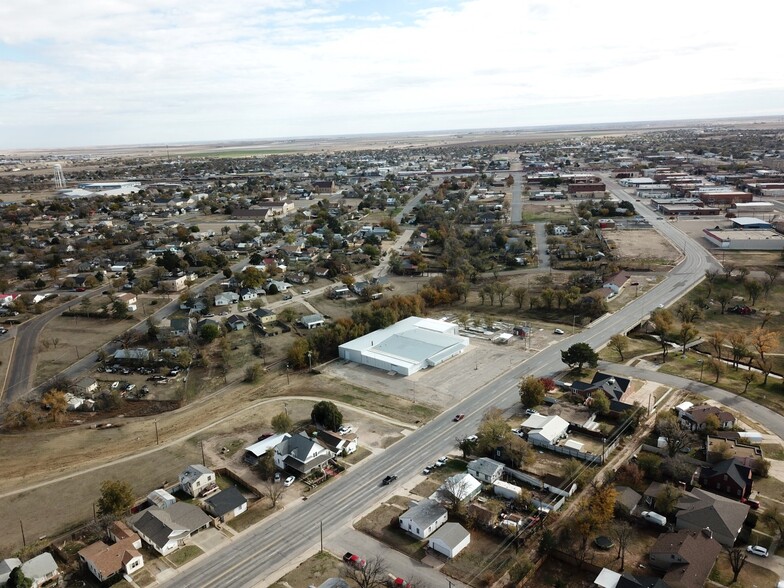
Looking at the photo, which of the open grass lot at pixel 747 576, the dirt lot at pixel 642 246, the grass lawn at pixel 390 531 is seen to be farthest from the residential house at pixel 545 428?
the dirt lot at pixel 642 246

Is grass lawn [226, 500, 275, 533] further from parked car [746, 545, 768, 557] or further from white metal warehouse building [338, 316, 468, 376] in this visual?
parked car [746, 545, 768, 557]

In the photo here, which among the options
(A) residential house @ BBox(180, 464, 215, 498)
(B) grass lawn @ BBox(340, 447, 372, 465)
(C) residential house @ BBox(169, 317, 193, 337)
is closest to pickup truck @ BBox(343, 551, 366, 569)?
(B) grass lawn @ BBox(340, 447, 372, 465)

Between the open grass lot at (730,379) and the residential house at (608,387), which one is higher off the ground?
the residential house at (608,387)

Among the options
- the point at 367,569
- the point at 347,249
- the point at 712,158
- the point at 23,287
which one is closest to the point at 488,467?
the point at 367,569

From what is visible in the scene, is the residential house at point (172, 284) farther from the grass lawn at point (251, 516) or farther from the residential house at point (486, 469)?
the residential house at point (486, 469)

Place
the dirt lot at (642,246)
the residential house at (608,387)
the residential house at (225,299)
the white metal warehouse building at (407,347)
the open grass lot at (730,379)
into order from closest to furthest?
the open grass lot at (730,379) < the residential house at (608,387) < the white metal warehouse building at (407,347) < the residential house at (225,299) < the dirt lot at (642,246)
